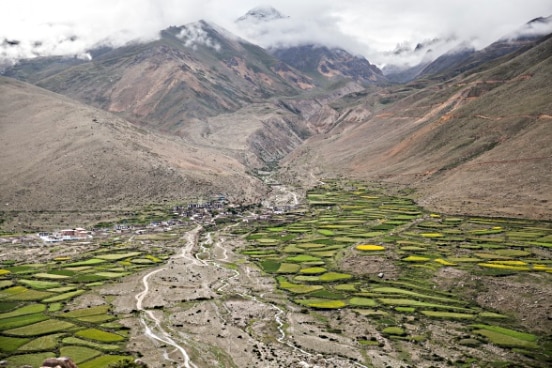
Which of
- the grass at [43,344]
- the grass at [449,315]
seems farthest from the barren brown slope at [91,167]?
the grass at [449,315]

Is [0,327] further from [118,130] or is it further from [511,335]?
[118,130]

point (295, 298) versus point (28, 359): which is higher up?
point (295, 298)

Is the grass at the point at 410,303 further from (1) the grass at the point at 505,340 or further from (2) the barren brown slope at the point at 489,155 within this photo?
(2) the barren brown slope at the point at 489,155

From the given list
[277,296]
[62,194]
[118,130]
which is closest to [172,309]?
[277,296]

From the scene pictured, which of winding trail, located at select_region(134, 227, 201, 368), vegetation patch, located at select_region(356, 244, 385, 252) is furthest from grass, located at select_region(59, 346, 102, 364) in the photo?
vegetation patch, located at select_region(356, 244, 385, 252)

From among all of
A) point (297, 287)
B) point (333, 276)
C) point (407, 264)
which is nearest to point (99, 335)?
point (297, 287)

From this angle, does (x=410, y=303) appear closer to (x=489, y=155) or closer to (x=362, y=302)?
(x=362, y=302)
